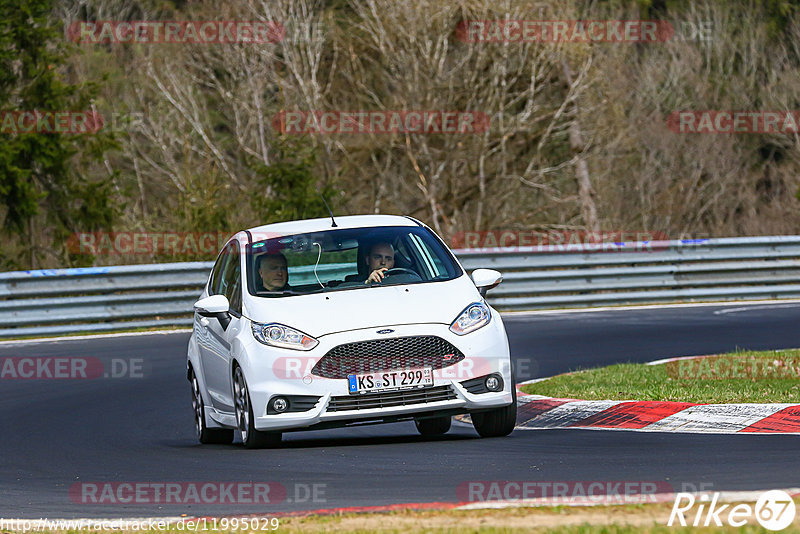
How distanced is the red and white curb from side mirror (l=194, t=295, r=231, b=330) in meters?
2.48

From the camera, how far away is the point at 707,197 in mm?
48281

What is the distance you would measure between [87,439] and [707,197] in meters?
39.6

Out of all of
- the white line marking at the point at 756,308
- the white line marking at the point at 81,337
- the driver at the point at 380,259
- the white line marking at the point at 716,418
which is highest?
the driver at the point at 380,259

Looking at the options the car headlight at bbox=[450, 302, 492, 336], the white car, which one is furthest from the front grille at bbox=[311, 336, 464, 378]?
the car headlight at bbox=[450, 302, 492, 336]

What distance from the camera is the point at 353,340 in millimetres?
9125

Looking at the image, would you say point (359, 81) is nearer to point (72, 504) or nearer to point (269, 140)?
point (269, 140)

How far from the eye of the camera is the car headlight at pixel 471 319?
368 inches

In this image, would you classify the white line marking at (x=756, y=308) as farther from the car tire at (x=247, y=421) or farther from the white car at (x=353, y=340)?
the car tire at (x=247, y=421)

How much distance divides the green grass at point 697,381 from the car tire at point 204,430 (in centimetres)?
287

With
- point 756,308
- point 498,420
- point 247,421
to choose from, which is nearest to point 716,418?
point 498,420

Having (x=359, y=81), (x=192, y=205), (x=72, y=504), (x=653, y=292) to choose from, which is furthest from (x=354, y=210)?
(x=72, y=504)

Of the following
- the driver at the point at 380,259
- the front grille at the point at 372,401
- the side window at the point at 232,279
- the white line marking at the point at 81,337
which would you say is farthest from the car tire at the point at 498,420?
the white line marking at the point at 81,337

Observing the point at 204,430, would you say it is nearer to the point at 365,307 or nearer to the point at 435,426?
the point at 435,426

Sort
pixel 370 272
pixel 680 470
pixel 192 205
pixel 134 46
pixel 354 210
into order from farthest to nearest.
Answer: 1. pixel 134 46
2. pixel 354 210
3. pixel 192 205
4. pixel 370 272
5. pixel 680 470
